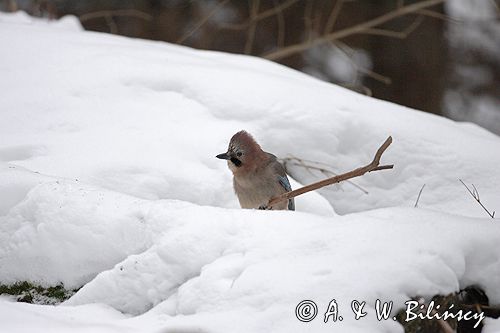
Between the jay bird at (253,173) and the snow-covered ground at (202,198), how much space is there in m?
0.08

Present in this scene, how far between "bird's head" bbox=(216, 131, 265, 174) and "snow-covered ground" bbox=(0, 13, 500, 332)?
0.33 ft

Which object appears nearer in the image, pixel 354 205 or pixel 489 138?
pixel 354 205

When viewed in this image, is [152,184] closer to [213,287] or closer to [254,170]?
[254,170]

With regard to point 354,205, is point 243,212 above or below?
above

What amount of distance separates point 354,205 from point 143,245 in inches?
73.6

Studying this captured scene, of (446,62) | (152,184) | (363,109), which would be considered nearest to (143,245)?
(152,184)

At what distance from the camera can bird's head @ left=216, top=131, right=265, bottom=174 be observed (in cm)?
426

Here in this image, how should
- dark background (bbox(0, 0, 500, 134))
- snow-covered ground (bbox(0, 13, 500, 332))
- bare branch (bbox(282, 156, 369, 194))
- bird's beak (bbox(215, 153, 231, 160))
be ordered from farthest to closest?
dark background (bbox(0, 0, 500, 134))
bare branch (bbox(282, 156, 369, 194))
bird's beak (bbox(215, 153, 231, 160))
snow-covered ground (bbox(0, 13, 500, 332))

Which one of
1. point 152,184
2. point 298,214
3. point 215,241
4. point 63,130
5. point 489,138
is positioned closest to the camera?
point 215,241

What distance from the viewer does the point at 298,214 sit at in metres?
3.04

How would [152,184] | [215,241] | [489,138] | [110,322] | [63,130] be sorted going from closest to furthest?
1. [110,322]
2. [215,241]
3. [152,184]
4. [63,130]
5. [489,138]

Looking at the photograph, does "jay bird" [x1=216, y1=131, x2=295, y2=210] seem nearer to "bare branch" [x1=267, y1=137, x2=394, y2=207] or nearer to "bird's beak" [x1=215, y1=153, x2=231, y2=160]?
"bird's beak" [x1=215, y1=153, x2=231, y2=160]

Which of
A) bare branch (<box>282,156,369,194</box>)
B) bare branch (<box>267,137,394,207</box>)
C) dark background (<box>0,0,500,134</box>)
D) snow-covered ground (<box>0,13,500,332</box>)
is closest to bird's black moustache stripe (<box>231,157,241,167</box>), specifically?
snow-covered ground (<box>0,13,500,332</box>)

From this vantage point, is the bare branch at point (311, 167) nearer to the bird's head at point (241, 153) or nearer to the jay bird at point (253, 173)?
the jay bird at point (253, 173)
